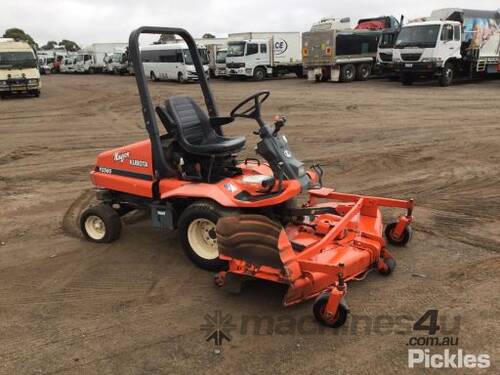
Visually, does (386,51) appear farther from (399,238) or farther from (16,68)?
(399,238)

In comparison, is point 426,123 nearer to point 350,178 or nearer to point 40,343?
point 350,178

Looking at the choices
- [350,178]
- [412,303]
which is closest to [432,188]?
[350,178]

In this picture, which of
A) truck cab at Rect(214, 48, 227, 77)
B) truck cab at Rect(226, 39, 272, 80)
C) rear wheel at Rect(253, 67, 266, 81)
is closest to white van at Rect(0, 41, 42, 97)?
truck cab at Rect(226, 39, 272, 80)

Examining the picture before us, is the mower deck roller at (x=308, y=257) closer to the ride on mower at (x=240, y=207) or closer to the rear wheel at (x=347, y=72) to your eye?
the ride on mower at (x=240, y=207)

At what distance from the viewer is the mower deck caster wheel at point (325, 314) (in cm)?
334

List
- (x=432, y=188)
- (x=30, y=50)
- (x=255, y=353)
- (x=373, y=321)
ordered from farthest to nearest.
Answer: (x=30, y=50) → (x=432, y=188) → (x=373, y=321) → (x=255, y=353)

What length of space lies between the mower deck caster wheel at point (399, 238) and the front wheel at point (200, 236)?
1.72m

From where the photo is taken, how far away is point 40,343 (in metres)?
3.38

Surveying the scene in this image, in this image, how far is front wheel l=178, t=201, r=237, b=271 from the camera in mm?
4207

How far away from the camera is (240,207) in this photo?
409 cm

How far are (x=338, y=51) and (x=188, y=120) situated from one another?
19.9m

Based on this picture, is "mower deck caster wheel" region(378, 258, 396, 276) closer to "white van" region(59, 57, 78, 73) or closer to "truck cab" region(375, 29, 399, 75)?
"truck cab" region(375, 29, 399, 75)

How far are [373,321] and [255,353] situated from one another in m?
0.92

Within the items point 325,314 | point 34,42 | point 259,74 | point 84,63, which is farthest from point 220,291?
point 34,42
